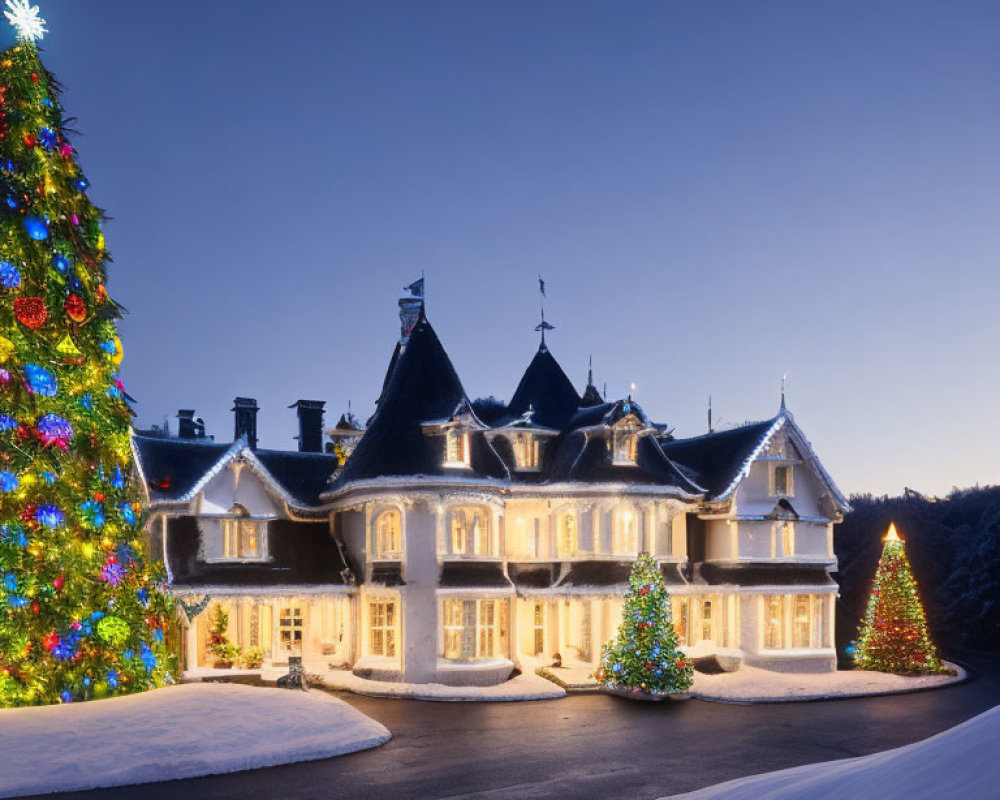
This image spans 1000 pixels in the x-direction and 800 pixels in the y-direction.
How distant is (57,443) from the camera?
55.1 ft

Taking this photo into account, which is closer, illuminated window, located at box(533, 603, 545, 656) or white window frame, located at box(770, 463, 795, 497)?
illuminated window, located at box(533, 603, 545, 656)

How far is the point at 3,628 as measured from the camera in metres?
16.0

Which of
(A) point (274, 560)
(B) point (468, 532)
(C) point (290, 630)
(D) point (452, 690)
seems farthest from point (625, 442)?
(C) point (290, 630)

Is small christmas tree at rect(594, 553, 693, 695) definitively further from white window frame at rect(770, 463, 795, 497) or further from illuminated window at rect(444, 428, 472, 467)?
white window frame at rect(770, 463, 795, 497)

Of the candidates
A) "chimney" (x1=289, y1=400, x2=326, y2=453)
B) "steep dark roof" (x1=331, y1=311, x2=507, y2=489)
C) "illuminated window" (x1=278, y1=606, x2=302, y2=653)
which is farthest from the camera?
"chimney" (x1=289, y1=400, x2=326, y2=453)

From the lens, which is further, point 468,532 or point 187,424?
point 187,424

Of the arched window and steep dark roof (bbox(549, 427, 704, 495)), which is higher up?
steep dark roof (bbox(549, 427, 704, 495))

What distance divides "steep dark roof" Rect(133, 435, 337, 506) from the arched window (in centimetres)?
293

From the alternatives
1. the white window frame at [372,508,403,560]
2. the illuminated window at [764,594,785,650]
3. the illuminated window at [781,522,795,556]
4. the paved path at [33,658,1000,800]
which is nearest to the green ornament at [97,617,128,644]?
the paved path at [33,658,1000,800]

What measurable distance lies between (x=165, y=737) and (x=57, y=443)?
529 centimetres

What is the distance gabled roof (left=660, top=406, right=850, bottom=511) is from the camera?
100 feet

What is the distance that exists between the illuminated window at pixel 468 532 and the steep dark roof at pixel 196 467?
5002mm

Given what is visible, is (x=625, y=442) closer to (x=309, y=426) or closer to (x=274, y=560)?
(x=274, y=560)

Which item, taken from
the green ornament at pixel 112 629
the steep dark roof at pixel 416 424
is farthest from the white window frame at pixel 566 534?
the green ornament at pixel 112 629
